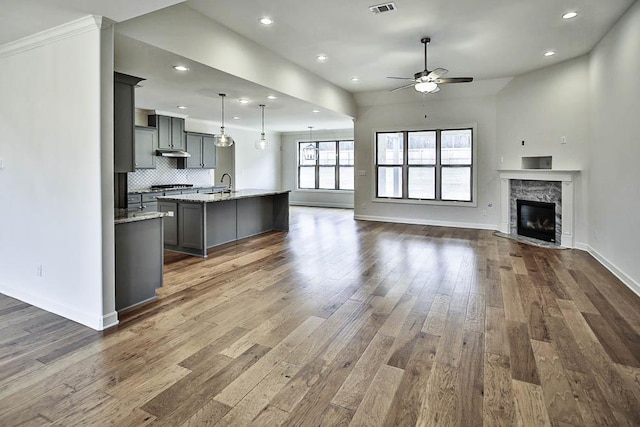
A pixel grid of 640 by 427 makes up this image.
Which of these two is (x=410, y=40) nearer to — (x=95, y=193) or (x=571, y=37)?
(x=571, y=37)

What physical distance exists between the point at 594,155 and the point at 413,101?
4.05m

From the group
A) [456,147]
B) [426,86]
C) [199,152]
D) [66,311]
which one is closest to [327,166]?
[199,152]

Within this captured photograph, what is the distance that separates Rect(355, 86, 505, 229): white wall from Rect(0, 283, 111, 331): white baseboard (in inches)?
281

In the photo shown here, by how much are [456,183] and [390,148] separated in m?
1.80

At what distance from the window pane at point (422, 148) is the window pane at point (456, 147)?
0.83 ft

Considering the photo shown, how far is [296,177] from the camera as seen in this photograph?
13.3 meters

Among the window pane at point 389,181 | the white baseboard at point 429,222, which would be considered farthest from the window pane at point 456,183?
the window pane at point 389,181

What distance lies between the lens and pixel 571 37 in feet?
17.0

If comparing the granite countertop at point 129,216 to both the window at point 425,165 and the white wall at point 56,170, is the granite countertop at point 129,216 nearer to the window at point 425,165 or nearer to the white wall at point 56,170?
the white wall at point 56,170

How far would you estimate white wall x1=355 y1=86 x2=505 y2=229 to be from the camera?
316 inches

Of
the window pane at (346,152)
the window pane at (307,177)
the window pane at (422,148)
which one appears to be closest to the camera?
the window pane at (422,148)

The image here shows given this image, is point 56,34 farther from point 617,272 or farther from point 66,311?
point 617,272

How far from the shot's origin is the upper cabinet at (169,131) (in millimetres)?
8453

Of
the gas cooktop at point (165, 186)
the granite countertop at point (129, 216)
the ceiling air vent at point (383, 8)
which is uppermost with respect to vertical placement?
the ceiling air vent at point (383, 8)
